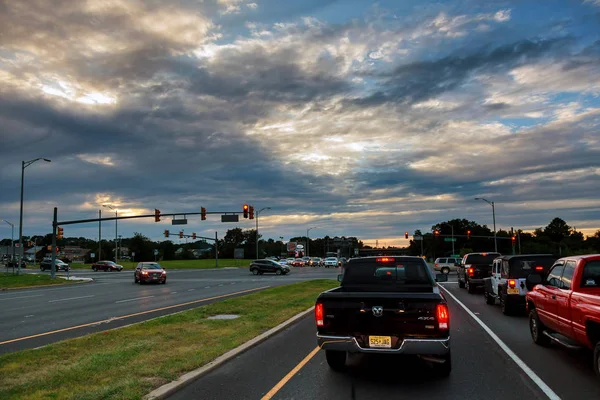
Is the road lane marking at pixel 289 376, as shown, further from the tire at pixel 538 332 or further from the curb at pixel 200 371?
the tire at pixel 538 332

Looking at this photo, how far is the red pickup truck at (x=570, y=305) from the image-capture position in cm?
691

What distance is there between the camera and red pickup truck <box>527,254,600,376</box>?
272 inches

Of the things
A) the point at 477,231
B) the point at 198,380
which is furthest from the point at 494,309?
the point at 477,231

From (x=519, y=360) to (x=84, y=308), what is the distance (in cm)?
1560

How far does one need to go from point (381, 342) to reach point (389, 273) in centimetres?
252

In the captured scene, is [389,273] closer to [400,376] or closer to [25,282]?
[400,376]

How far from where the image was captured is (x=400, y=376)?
7449 mm

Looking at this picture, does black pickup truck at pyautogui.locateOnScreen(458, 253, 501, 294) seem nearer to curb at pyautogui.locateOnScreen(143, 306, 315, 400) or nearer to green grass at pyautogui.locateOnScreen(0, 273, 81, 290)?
curb at pyautogui.locateOnScreen(143, 306, 315, 400)

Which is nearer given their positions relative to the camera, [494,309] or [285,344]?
[285,344]

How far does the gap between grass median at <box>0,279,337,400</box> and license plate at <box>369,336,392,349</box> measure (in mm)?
2916

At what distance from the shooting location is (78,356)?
8664 mm

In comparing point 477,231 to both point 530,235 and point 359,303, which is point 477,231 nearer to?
point 530,235

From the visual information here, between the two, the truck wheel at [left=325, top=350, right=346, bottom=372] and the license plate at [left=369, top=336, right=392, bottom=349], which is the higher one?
the license plate at [left=369, top=336, right=392, bottom=349]

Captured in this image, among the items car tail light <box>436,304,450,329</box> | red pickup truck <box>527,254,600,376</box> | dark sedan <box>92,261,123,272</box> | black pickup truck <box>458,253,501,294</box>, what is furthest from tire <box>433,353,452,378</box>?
dark sedan <box>92,261,123,272</box>
